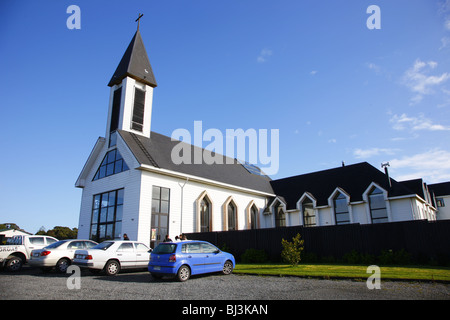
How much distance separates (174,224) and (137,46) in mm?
17679

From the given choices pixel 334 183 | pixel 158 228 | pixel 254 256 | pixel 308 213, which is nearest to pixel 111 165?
pixel 158 228

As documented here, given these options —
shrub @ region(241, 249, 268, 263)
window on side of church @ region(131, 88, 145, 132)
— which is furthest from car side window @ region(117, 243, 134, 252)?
window on side of church @ region(131, 88, 145, 132)

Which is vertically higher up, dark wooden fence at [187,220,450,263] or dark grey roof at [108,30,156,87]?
dark grey roof at [108,30,156,87]

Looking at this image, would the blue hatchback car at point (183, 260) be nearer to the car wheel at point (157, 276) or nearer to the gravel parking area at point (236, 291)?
the car wheel at point (157, 276)

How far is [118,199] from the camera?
2219cm

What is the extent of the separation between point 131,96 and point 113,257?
1605 cm

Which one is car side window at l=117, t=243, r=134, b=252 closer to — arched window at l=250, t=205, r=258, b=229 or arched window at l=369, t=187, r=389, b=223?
arched window at l=250, t=205, r=258, b=229

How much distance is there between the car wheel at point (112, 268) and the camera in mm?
13266

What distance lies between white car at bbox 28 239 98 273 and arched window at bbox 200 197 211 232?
37.0 feet

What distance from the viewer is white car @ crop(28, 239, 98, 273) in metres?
13.8

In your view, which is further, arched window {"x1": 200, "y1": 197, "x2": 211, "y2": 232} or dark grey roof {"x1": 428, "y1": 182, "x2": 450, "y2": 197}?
dark grey roof {"x1": 428, "y1": 182, "x2": 450, "y2": 197}

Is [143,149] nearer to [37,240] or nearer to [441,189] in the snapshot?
[37,240]

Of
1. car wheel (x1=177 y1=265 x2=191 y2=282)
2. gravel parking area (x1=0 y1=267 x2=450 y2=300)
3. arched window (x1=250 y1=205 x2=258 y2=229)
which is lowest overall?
gravel parking area (x1=0 y1=267 x2=450 y2=300)
